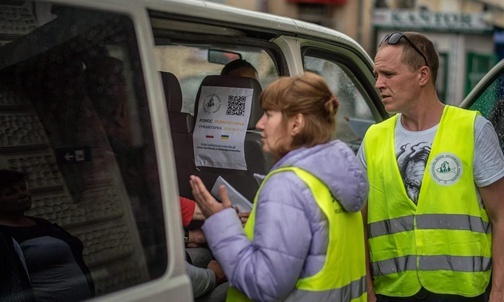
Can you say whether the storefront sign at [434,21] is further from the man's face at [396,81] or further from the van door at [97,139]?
the van door at [97,139]

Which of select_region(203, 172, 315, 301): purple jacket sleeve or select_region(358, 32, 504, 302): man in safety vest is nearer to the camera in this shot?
select_region(203, 172, 315, 301): purple jacket sleeve

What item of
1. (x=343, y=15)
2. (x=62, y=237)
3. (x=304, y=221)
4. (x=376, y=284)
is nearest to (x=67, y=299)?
(x=62, y=237)

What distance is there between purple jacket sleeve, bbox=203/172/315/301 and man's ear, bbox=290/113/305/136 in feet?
0.45

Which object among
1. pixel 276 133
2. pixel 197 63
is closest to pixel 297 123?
pixel 276 133

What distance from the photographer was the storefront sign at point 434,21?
23.5 metres

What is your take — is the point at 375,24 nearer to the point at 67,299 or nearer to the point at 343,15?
the point at 343,15

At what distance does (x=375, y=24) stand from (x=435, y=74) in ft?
71.6

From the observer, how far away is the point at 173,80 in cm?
362

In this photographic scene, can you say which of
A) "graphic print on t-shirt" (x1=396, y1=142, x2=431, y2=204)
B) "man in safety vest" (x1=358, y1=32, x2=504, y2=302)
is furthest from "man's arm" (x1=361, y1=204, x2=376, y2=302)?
"graphic print on t-shirt" (x1=396, y1=142, x2=431, y2=204)

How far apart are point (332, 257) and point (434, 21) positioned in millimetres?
22387

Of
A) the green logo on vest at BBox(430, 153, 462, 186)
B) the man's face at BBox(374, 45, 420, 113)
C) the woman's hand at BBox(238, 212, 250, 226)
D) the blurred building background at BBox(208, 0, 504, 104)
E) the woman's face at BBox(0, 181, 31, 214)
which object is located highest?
the blurred building background at BBox(208, 0, 504, 104)

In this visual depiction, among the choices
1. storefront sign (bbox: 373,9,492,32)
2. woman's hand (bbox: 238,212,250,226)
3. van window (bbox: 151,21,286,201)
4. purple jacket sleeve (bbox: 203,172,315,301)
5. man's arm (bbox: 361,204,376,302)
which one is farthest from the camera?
storefront sign (bbox: 373,9,492,32)

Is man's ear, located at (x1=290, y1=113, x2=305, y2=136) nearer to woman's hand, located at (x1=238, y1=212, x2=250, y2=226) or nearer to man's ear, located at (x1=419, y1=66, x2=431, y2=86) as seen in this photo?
man's ear, located at (x1=419, y1=66, x2=431, y2=86)

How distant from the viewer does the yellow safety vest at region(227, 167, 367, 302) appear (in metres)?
2.20
